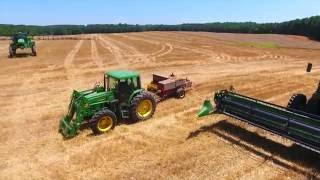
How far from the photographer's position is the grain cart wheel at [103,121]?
11.5 meters

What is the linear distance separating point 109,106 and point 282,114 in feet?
18.1

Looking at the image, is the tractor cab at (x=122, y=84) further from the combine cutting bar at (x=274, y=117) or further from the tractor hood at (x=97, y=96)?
the combine cutting bar at (x=274, y=117)

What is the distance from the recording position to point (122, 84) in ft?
41.1

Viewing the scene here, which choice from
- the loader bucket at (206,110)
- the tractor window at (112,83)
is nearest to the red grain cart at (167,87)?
the tractor window at (112,83)

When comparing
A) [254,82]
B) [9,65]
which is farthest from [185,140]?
[9,65]

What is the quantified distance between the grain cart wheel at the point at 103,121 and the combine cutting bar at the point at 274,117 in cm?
295

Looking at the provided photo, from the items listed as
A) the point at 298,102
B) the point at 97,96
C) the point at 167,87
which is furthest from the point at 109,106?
the point at 298,102

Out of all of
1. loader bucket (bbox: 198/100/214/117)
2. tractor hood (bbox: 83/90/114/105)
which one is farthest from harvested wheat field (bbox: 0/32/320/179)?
tractor hood (bbox: 83/90/114/105)

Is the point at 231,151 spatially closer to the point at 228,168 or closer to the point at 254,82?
the point at 228,168

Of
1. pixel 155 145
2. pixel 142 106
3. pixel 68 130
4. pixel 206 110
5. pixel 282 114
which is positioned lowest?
pixel 155 145

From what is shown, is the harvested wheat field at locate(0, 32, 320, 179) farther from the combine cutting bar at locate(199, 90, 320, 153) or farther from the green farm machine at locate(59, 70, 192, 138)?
the combine cutting bar at locate(199, 90, 320, 153)

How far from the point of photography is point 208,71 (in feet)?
81.3

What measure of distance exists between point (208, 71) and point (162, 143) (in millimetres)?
14228

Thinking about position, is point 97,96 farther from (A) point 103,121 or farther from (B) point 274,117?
(B) point 274,117
